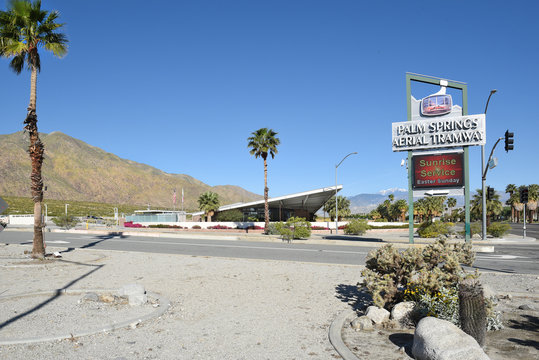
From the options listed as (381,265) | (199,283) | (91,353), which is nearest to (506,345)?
(381,265)

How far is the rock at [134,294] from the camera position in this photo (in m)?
8.52

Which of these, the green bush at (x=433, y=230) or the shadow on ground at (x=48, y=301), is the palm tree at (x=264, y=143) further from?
the shadow on ground at (x=48, y=301)

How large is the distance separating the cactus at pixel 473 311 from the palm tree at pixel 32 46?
1524cm

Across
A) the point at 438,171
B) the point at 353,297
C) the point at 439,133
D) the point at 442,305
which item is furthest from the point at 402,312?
the point at 439,133

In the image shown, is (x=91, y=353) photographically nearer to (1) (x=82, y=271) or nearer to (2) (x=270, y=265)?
(1) (x=82, y=271)

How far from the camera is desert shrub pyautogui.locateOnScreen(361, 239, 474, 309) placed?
733 cm

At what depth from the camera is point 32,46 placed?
1521 centimetres

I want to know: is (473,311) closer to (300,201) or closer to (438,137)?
(438,137)

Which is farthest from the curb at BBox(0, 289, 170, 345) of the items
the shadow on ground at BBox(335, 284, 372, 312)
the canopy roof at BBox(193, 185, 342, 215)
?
the canopy roof at BBox(193, 185, 342, 215)

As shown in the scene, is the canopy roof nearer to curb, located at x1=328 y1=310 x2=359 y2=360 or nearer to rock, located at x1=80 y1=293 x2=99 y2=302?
curb, located at x1=328 y1=310 x2=359 y2=360

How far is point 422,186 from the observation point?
2308 centimetres

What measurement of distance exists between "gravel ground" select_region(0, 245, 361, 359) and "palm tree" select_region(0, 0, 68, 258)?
2651mm

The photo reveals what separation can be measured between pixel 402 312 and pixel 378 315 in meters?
0.45

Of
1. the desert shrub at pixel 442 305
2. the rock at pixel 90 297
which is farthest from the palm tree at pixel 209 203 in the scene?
the desert shrub at pixel 442 305
